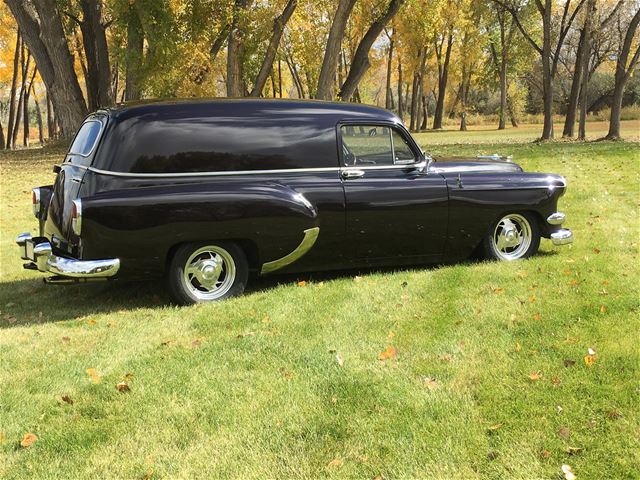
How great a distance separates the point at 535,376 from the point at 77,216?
3.60 meters

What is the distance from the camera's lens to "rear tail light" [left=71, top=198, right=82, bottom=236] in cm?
487

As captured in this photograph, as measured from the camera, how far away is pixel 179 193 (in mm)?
5176

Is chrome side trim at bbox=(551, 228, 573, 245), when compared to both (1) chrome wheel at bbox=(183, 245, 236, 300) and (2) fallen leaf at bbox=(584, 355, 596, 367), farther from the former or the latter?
(1) chrome wheel at bbox=(183, 245, 236, 300)

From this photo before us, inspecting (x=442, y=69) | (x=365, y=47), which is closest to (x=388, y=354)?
(x=365, y=47)

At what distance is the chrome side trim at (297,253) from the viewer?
5.65 m

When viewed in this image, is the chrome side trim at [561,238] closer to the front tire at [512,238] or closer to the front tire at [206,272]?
the front tire at [512,238]

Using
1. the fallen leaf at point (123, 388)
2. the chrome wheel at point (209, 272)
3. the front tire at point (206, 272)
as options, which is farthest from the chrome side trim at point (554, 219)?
the fallen leaf at point (123, 388)

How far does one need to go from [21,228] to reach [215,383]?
7142mm

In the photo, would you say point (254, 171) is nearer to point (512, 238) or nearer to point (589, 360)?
point (512, 238)

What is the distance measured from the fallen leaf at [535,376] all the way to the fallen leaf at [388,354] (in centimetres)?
89

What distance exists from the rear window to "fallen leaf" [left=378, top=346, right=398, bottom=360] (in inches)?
122

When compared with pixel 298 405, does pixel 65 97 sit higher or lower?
higher

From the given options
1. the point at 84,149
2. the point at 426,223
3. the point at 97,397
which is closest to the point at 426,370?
the point at 97,397

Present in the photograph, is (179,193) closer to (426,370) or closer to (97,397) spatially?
(97,397)
